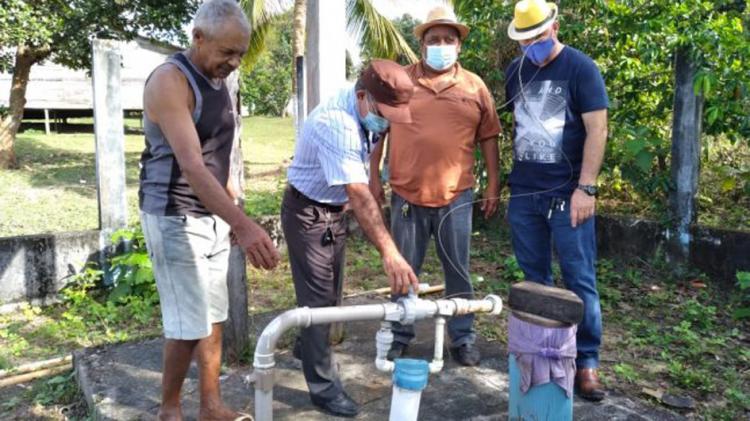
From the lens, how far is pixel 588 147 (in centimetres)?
312

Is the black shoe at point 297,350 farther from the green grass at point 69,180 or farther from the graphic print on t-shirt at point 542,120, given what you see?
the green grass at point 69,180

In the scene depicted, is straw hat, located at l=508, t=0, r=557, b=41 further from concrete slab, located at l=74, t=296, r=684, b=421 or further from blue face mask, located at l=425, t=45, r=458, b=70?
concrete slab, located at l=74, t=296, r=684, b=421

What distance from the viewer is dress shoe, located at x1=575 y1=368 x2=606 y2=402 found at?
313 centimetres

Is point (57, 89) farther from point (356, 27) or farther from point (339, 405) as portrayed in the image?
point (339, 405)

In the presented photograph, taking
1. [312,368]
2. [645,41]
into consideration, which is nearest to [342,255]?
[312,368]

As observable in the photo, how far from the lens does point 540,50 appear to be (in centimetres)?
324

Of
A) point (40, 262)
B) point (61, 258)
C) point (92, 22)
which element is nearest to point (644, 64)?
point (61, 258)

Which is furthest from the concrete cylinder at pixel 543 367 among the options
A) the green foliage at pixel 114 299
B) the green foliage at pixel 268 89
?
the green foliage at pixel 268 89

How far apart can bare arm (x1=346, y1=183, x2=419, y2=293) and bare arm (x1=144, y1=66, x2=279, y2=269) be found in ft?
1.37

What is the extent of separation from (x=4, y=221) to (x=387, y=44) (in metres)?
7.06

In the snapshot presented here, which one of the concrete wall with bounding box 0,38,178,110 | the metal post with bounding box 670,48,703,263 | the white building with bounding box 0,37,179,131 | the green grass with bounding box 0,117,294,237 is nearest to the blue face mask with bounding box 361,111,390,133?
the metal post with bounding box 670,48,703,263

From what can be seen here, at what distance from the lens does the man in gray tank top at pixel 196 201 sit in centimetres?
230

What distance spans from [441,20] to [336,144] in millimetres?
1203

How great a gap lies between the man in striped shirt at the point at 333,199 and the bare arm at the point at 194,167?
45cm
